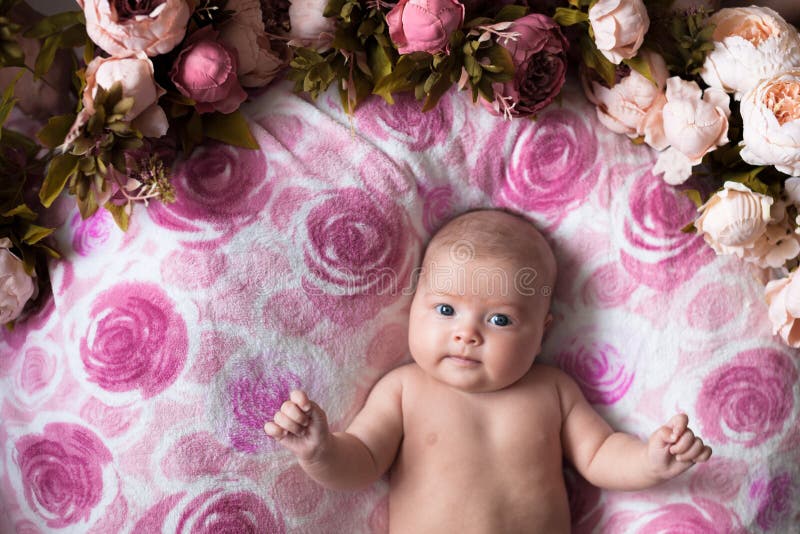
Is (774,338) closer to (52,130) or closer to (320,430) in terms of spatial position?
(320,430)

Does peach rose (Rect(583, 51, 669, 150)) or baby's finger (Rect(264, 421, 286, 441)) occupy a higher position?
peach rose (Rect(583, 51, 669, 150))

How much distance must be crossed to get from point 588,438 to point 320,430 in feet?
1.47

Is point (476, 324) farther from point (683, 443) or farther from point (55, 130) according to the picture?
point (55, 130)

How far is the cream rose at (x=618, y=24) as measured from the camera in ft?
3.94

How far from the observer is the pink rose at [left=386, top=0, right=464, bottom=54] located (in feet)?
3.82

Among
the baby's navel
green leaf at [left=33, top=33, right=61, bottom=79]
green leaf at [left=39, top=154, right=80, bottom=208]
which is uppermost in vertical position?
green leaf at [left=33, top=33, right=61, bottom=79]

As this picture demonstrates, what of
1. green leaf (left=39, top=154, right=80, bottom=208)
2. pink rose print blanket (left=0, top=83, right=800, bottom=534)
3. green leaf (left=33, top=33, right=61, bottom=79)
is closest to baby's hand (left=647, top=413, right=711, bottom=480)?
pink rose print blanket (left=0, top=83, right=800, bottom=534)

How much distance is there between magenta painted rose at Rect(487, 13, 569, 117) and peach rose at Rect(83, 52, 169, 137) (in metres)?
0.48

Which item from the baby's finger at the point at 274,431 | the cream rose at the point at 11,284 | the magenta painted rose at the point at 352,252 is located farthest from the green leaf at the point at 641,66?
the cream rose at the point at 11,284

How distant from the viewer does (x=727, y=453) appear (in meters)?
1.32

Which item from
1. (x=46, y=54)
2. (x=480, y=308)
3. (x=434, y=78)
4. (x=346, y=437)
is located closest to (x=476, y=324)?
(x=480, y=308)

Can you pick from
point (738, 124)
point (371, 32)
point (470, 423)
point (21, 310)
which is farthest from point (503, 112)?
point (21, 310)

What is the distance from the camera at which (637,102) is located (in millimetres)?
1313

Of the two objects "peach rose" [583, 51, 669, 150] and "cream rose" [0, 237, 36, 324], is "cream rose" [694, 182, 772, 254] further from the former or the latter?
"cream rose" [0, 237, 36, 324]
